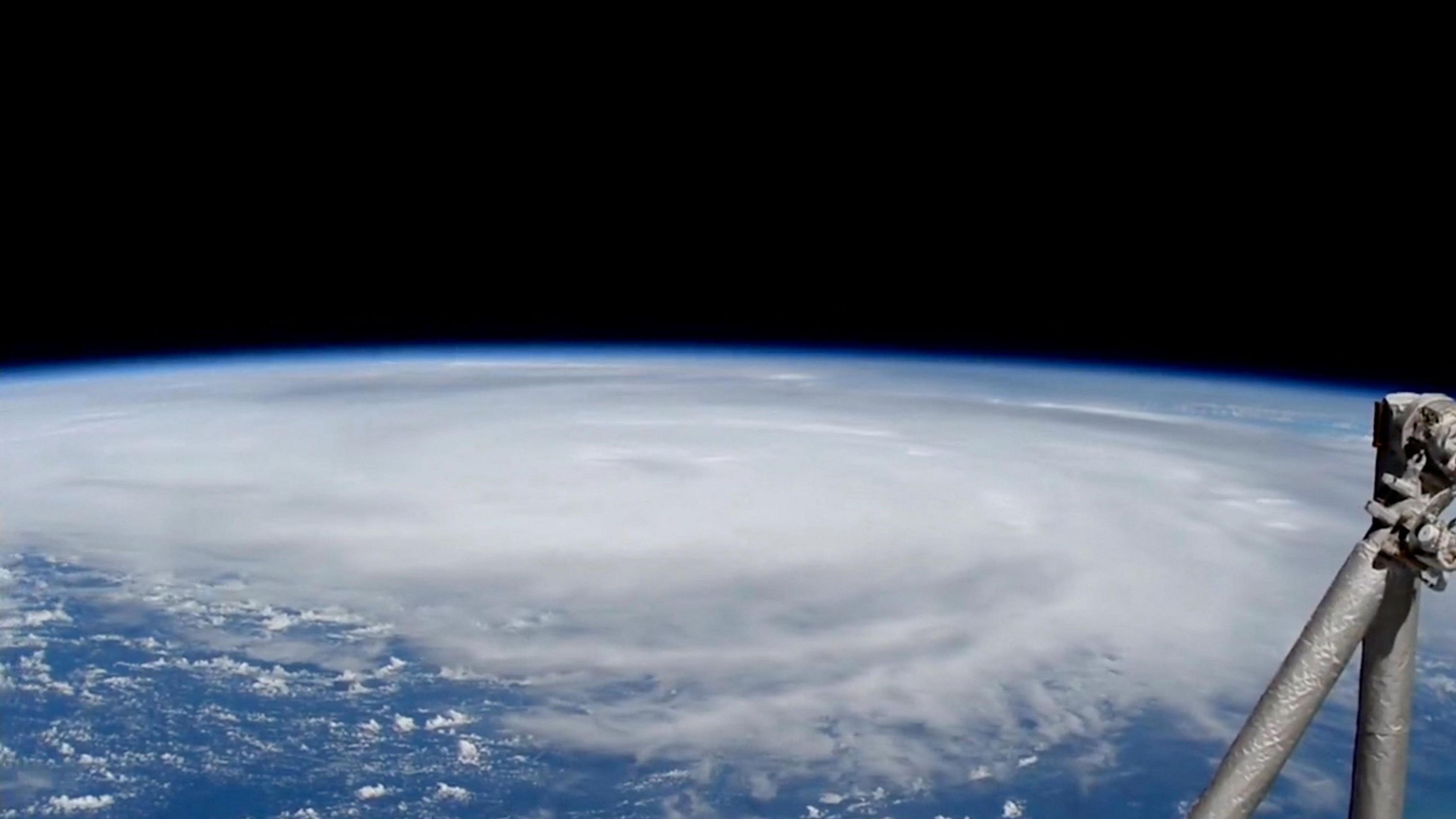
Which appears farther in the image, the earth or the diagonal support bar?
the earth

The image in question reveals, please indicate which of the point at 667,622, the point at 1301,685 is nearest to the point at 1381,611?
the point at 1301,685

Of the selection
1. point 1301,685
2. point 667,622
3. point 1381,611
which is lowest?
point 667,622

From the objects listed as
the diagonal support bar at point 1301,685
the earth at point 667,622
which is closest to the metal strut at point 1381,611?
the diagonal support bar at point 1301,685

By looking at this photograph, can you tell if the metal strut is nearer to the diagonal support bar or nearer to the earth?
the diagonal support bar

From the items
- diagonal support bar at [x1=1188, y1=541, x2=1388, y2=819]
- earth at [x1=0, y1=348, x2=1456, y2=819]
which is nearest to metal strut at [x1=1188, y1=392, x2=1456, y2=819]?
diagonal support bar at [x1=1188, y1=541, x2=1388, y2=819]

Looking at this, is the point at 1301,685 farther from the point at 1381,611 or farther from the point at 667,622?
the point at 667,622

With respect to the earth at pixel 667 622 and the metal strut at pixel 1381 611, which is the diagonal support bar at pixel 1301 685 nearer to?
the metal strut at pixel 1381 611
